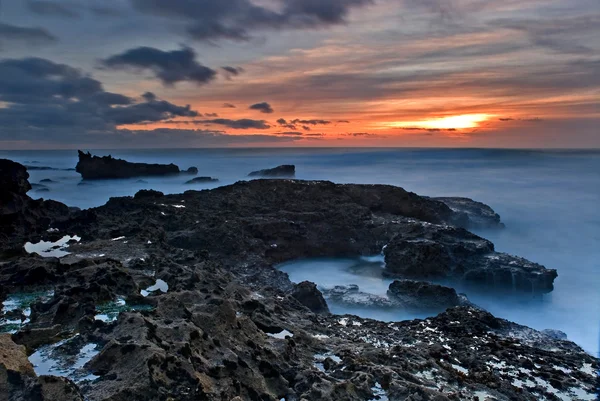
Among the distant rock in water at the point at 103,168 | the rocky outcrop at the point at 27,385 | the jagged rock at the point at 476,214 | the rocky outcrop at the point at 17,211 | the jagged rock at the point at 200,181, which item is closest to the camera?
the rocky outcrop at the point at 27,385

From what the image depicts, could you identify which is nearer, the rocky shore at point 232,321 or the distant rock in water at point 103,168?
the rocky shore at point 232,321

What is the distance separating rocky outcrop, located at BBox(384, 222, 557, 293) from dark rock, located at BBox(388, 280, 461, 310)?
208cm

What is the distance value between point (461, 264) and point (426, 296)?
2884 mm

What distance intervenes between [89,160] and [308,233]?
2821cm

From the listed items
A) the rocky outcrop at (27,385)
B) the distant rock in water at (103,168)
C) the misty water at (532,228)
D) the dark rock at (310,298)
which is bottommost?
the misty water at (532,228)

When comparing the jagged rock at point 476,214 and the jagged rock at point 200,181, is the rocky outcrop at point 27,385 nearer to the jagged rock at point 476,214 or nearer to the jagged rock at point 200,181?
the jagged rock at point 476,214

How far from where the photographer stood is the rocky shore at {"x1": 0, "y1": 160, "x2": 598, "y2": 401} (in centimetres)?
495

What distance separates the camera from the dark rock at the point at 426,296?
11695 mm

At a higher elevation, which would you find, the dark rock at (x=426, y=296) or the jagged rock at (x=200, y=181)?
the dark rock at (x=426, y=296)

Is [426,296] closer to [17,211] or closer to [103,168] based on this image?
[17,211]

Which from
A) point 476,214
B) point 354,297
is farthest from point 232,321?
point 476,214

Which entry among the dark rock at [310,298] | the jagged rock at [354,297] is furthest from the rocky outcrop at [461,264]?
the dark rock at [310,298]

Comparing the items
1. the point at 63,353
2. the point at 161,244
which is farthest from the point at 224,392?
the point at 161,244

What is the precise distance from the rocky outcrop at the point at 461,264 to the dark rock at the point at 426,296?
81.8 inches
